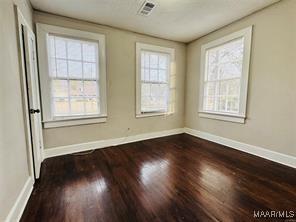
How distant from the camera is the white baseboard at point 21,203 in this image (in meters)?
1.28

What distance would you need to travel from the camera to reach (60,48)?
2.72 meters

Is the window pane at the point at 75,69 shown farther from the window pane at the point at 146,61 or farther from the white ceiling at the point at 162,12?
the window pane at the point at 146,61

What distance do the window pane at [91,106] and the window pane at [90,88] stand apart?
0.12 metres

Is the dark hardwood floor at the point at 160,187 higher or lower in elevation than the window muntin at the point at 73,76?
lower

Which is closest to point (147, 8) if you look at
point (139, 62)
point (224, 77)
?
point (139, 62)

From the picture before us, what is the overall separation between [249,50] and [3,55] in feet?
11.6

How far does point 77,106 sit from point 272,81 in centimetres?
356

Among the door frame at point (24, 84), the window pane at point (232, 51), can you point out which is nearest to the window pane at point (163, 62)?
the window pane at point (232, 51)

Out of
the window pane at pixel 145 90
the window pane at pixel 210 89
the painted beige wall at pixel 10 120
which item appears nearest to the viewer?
the painted beige wall at pixel 10 120

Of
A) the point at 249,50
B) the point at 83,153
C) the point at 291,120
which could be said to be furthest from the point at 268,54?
the point at 83,153

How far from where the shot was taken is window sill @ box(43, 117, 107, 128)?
2699 mm

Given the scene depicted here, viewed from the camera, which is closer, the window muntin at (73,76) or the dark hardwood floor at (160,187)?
the dark hardwood floor at (160,187)

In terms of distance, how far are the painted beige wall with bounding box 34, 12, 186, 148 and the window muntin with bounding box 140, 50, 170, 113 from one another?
0.27 metres

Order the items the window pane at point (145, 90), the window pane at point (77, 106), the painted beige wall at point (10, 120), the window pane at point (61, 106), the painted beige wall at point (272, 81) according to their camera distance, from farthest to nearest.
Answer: the window pane at point (145, 90)
the window pane at point (77, 106)
the window pane at point (61, 106)
the painted beige wall at point (272, 81)
the painted beige wall at point (10, 120)
